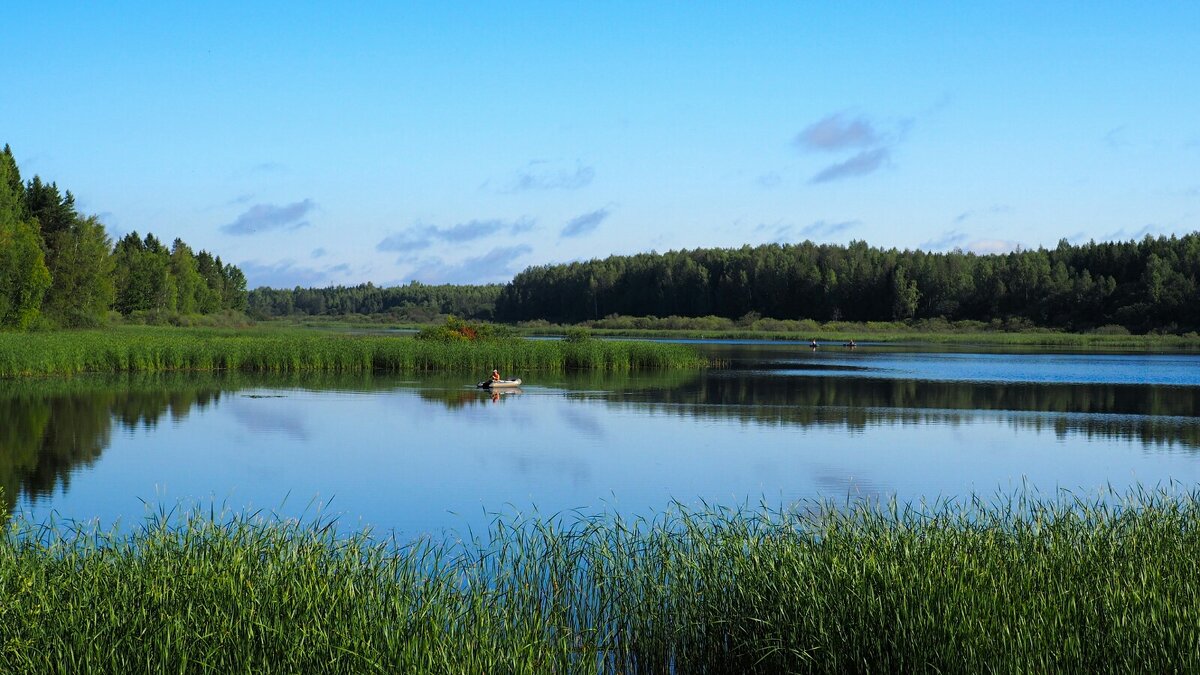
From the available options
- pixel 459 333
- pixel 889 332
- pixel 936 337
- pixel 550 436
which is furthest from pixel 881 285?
pixel 550 436

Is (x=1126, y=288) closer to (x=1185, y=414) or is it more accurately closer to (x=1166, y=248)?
(x=1166, y=248)

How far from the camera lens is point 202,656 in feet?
18.7

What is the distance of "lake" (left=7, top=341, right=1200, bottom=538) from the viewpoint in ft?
45.9

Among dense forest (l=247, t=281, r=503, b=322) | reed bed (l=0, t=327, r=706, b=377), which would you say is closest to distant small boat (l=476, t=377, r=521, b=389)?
reed bed (l=0, t=327, r=706, b=377)

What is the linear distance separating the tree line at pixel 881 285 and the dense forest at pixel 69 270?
1715 inches

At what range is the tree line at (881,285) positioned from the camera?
82438mm

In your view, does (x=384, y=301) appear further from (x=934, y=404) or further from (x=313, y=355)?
(x=934, y=404)

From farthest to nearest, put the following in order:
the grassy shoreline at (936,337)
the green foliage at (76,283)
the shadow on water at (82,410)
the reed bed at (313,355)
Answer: the grassy shoreline at (936,337), the green foliage at (76,283), the reed bed at (313,355), the shadow on water at (82,410)

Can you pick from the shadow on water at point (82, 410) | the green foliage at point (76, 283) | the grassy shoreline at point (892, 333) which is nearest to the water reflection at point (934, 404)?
the shadow on water at point (82, 410)

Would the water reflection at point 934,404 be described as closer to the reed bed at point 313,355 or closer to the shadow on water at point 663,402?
the shadow on water at point 663,402

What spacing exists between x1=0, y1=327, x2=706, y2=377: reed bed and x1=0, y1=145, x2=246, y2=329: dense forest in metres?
6.36

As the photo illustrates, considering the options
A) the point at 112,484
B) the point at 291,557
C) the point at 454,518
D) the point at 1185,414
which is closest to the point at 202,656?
the point at 291,557

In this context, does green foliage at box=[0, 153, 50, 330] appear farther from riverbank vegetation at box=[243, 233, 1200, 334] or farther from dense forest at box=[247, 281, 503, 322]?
dense forest at box=[247, 281, 503, 322]

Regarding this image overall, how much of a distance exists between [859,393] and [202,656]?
91.3 ft
